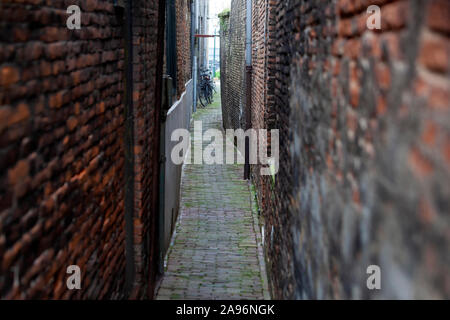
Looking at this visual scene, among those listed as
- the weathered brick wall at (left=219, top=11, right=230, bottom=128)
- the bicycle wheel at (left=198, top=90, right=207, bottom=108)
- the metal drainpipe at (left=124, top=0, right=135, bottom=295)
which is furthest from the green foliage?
the metal drainpipe at (left=124, top=0, right=135, bottom=295)

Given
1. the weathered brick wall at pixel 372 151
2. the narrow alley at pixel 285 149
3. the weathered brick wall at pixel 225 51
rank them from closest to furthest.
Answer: the weathered brick wall at pixel 372 151 < the narrow alley at pixel 285 149 < the weathered brick wall at pixel 225 51

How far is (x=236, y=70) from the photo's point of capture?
14.3 m

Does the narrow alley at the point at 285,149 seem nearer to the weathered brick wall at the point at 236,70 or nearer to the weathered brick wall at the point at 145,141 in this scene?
the weathered brick wall at the point at 145,141

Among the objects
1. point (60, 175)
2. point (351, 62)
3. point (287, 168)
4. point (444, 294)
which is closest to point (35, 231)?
point (60, 175)

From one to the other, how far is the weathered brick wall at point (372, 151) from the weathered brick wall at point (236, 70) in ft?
30.1

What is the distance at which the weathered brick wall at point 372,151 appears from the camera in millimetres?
1183

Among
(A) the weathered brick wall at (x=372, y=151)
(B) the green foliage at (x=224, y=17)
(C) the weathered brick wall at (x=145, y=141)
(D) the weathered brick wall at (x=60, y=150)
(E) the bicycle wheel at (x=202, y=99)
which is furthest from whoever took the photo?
(E) the bicycle wheel at (x=202, y=99)

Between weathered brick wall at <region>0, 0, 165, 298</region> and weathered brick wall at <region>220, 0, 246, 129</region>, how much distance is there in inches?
337

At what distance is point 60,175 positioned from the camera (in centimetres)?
239

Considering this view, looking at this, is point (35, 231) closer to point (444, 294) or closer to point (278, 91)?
point (444, 294)

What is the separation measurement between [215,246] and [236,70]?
26.6 ft

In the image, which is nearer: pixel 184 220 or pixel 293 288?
pixel 293 288

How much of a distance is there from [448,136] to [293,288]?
8.01 feet

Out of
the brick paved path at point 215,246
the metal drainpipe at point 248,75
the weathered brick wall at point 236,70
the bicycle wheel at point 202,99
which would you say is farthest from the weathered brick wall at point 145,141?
the bicycle wheel at point 202,99
